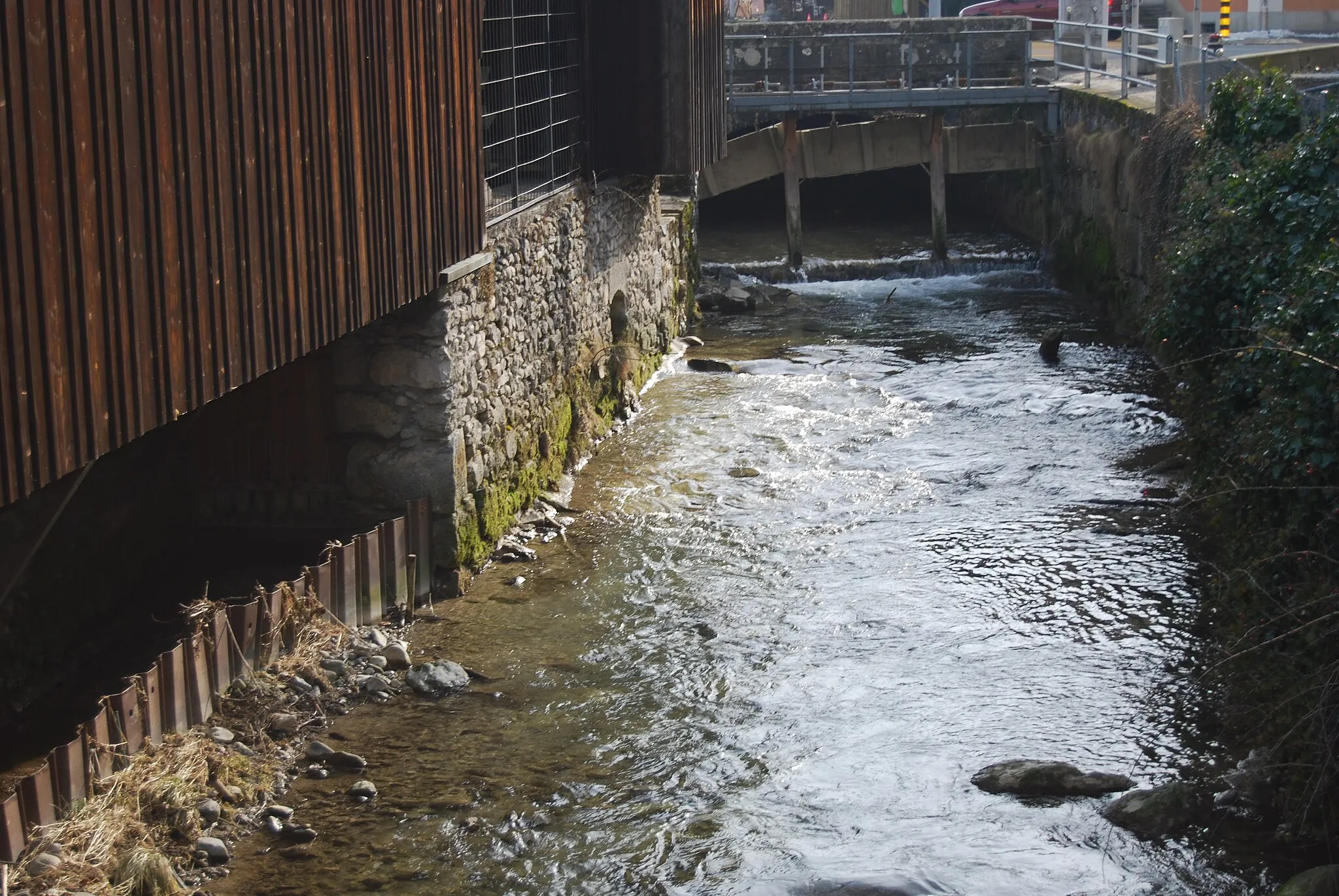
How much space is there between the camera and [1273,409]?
7.16m

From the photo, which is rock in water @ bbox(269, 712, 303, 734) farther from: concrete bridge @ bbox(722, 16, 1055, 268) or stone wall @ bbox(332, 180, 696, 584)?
concrete bridge @ bbox(722, 16, 1055, 268)

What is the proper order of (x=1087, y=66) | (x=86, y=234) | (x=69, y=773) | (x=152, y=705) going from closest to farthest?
(x=86, y=234)
(x=69, y=773)
(x=152, y=705)
(x=1087, y=66)

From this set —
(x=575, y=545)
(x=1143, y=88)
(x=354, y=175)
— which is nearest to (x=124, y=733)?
(x=354, y=175)

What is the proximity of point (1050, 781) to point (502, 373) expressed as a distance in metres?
5.02

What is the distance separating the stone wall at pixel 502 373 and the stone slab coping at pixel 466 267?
0.13 metres

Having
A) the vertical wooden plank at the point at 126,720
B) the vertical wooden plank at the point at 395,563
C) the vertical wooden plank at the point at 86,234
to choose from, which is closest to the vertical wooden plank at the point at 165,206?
the vertical wooden plank at the point at 86,234

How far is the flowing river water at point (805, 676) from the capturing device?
649 centimetres

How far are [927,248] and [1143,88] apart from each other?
4.04 metres

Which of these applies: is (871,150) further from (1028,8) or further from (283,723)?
(283,723)

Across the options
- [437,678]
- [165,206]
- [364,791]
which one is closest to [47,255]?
[165,206]

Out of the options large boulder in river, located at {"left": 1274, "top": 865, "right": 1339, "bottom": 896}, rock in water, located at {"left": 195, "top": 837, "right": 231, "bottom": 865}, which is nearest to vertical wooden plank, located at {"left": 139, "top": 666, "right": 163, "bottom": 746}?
rock in water, located at {"left": 195, "top": 837, "right": 231, "bottom": 865}

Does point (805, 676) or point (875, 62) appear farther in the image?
point (875, 62)

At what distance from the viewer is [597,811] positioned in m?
6.89

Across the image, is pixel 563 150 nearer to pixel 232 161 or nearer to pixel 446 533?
pixel 446 533
